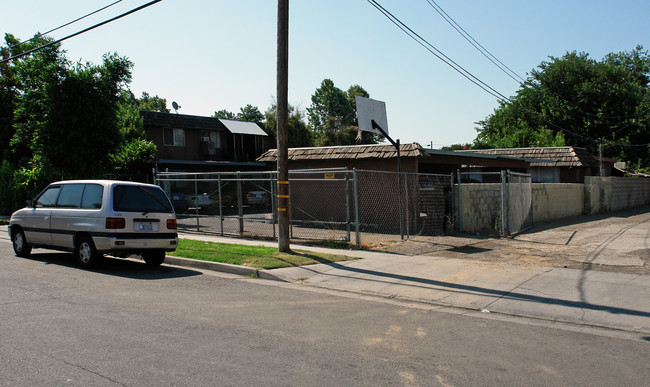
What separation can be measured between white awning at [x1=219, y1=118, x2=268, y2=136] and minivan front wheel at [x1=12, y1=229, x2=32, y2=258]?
2414 cm

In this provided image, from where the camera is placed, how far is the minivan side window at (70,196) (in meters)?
10.1

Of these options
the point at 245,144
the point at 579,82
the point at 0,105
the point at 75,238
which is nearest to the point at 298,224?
the point at 75,238

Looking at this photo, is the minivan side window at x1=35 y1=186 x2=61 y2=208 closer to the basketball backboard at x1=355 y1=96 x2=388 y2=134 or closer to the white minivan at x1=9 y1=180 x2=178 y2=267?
the white minivan at x1=9 y1=180 x2=178 y2=267

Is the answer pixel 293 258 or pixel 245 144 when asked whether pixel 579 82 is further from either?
pixel 293 258

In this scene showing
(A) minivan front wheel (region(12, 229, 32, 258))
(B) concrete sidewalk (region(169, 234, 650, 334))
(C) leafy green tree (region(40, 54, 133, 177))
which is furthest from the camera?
(C) leafy green tree (region(40, 54, 133, 177))

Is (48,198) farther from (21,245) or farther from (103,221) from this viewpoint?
(103,221)

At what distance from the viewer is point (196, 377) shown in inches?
167

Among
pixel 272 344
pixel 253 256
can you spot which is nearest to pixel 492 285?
pixel 272 344

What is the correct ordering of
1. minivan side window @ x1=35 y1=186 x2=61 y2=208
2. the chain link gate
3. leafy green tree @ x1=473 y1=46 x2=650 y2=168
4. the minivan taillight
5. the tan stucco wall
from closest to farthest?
1. the minivan taillight
2. minivan side window @ x1=35 y1=186 x2=61 y2=208
3. the chain link gate
4. the tan stucco wall
5. leafy green tree @ x1=473 y1=46 x2=650 y2=168

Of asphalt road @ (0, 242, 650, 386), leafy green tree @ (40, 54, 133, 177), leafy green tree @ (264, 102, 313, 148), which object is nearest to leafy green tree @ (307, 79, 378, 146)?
leafy green tree @ (264, 102, 313, 148)

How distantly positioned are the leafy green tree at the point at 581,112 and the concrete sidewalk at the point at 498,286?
113 ft

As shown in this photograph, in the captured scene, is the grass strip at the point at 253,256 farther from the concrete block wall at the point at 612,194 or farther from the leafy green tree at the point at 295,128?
the leafy green tree at the point at 295,128

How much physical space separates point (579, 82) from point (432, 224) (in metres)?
36.9

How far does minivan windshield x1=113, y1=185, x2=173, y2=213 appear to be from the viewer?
9.63 metres
